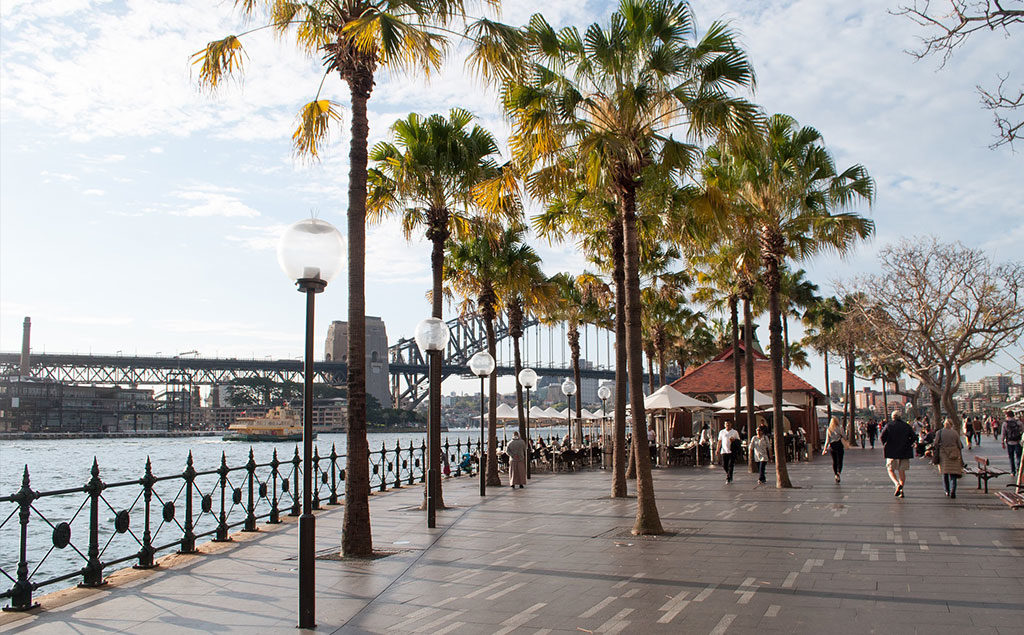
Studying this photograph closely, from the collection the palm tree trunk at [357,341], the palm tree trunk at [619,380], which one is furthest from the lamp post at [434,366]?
the palm tree trunk at [619,380]

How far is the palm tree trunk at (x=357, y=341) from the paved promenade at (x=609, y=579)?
0.45 m

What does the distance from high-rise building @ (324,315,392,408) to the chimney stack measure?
37.5 meters

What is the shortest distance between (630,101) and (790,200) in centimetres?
695

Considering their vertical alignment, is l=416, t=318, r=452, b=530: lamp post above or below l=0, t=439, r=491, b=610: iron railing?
above

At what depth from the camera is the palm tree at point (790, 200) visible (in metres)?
16.2

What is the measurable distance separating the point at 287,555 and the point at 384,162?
766 centimetres

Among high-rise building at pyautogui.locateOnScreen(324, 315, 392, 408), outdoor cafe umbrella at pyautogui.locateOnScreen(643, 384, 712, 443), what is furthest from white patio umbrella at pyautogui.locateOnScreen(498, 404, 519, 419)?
high-rise building at pyautogui.locateOnScreen(324, 315, 392, 408)

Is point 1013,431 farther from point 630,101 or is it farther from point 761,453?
point 630,101

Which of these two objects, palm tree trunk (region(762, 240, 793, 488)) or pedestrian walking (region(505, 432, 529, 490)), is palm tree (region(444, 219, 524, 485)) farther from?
palm tree trunk (region(762, 240, 793, 488))

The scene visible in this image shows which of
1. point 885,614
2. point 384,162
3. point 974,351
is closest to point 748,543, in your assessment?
point 885,614

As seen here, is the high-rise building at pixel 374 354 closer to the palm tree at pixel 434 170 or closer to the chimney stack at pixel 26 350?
the chimney stack at pixel 26 350

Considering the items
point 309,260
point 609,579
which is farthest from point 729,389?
point 309,260

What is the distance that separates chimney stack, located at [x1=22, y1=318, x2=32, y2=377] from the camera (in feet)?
333

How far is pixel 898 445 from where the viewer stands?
14805 mm
